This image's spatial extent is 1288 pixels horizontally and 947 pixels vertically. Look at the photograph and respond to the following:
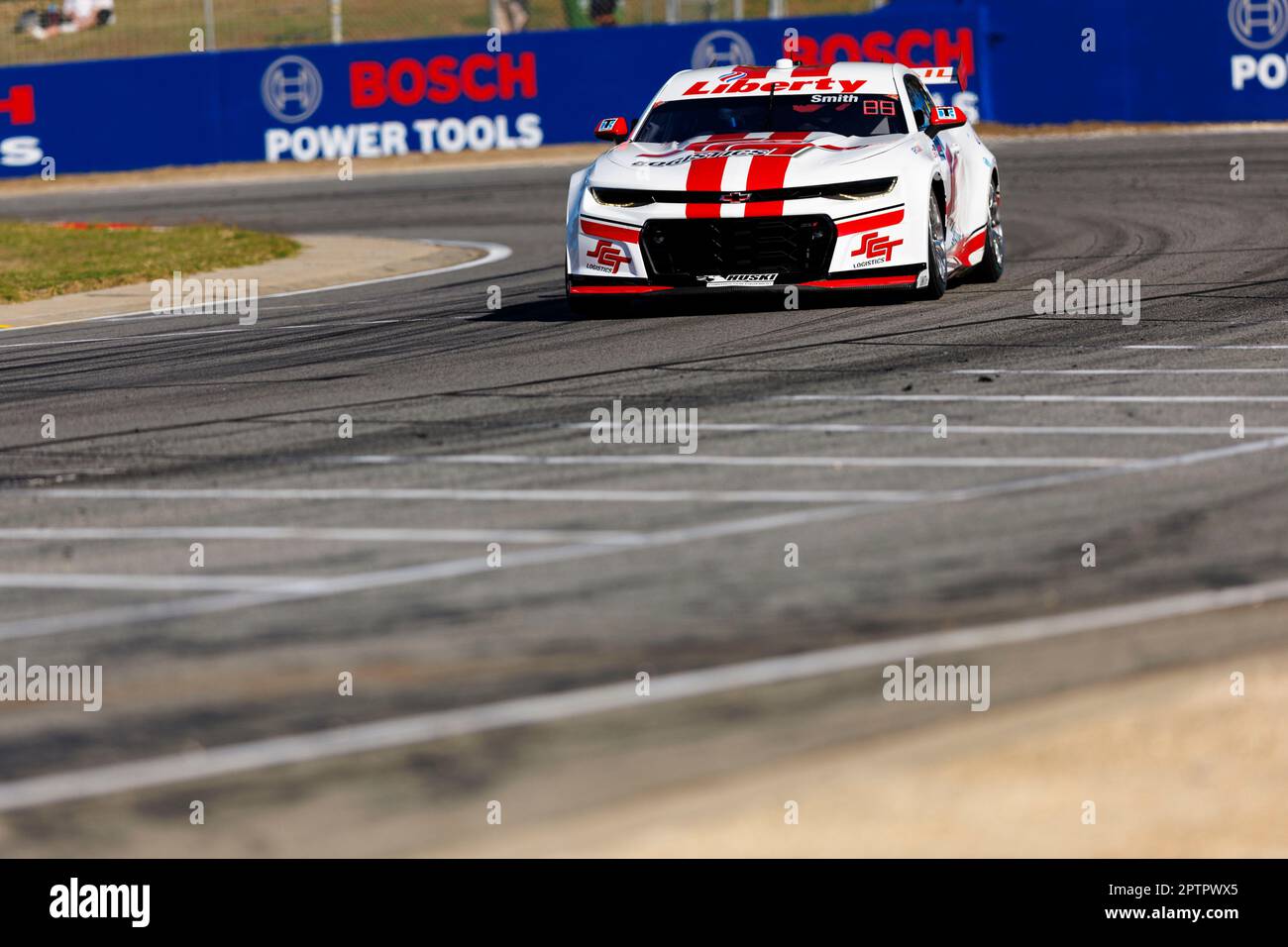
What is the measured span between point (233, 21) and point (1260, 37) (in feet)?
52.2

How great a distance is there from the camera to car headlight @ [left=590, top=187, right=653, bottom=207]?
1139cm

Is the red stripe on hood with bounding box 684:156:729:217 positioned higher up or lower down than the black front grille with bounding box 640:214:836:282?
higher up

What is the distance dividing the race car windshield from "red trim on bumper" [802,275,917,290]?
109 cm

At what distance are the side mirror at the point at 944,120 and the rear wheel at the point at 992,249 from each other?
670 millimetres

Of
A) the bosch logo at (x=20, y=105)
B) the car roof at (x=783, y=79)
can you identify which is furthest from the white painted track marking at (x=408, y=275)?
the bosch logo at (x=20, y=105)

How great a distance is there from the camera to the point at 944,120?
12.6m

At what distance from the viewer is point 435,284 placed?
15.4m

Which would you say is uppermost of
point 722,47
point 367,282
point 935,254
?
point 722,47

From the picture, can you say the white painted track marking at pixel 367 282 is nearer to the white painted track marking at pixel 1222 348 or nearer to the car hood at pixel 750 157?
the car hood at pixel 750 157

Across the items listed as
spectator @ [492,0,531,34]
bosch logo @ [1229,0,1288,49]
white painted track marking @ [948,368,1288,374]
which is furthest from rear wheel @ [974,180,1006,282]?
spectator @ [492,0,531,34]

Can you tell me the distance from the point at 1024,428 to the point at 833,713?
3492 mm

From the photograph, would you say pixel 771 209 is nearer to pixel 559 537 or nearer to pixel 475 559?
pixel 559 537

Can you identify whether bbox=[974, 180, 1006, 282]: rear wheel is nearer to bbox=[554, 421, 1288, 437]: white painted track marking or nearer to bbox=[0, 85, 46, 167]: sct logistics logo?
bbox=[554, 421, 1288, 437]: white painted track marking

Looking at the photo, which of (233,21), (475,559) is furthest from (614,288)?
(233,21)
